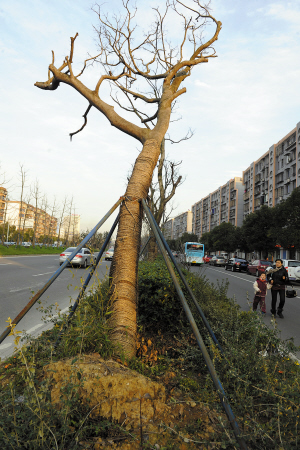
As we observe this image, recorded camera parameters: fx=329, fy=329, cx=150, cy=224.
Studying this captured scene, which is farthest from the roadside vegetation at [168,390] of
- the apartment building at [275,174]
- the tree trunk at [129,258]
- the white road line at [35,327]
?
the apartment building at [275,174]

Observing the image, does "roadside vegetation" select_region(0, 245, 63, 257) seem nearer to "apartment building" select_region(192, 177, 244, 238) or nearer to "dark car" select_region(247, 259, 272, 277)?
→ "dark car" select_region(247, 259, 272, 277)

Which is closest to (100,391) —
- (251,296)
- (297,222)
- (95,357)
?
(95,357)

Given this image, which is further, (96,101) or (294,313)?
(294,313)

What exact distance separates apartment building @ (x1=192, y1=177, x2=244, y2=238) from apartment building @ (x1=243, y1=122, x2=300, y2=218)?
9375mm

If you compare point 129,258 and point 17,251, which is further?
point 17,251

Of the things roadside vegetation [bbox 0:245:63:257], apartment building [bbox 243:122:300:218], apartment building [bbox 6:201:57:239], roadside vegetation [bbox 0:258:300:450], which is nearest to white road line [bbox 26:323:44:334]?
roadside vegetation [bbox 0:258:300:450]

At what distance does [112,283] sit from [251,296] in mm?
11487

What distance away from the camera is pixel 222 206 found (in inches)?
3868

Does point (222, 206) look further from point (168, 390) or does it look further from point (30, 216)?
point (168, 390)

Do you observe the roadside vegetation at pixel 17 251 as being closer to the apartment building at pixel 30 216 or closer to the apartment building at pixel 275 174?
the apartment building at pixel 30 216

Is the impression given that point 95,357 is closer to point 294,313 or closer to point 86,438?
point 86,438

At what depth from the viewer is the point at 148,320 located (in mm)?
5242

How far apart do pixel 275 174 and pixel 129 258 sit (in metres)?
59.7

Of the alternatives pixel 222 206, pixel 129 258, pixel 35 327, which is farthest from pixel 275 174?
pixel 129 258
